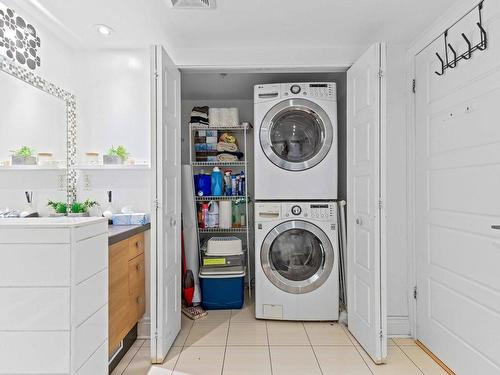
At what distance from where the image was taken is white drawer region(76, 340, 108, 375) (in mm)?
1342

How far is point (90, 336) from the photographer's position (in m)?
1.38

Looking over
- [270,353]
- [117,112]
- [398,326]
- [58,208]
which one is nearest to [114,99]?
[117,112]

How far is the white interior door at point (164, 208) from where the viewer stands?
207 cm

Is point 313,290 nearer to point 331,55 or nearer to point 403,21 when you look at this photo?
point 331,55

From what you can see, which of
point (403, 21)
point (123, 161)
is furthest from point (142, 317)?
point (403, 21)

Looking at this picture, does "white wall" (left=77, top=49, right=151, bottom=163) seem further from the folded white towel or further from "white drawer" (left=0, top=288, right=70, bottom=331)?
"white drawer" (left=0, top=288, right=70, bottom=331)

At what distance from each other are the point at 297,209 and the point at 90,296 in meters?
1.80

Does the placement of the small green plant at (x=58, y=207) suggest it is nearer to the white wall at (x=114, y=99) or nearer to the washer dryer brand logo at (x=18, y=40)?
the white wall at (x=114, y=99)

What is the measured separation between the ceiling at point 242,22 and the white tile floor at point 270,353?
225cm

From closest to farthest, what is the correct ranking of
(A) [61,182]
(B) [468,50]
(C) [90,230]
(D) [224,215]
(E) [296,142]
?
1. (C) [90,230]
2. (B) [468,50]
3. (A) [61,182]
4. (E) [296,142]
5. (D) [224,215]

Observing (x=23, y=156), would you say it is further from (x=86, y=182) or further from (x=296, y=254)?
(x=296, y=254)

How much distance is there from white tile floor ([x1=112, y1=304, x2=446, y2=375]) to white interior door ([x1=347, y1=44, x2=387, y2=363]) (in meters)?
0.15

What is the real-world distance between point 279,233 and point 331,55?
1.52 m

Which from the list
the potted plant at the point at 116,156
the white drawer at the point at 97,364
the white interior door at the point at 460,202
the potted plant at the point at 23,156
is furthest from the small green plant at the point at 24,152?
the white interior door at the point at 460,202
